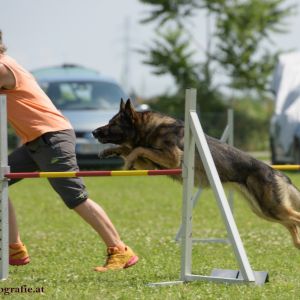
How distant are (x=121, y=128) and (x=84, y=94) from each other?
11.1 metres

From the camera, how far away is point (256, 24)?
30422mm

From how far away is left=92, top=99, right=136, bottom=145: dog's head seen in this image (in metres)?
7.02

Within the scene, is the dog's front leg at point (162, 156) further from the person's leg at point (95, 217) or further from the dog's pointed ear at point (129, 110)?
the person's leg at point (95, 217)

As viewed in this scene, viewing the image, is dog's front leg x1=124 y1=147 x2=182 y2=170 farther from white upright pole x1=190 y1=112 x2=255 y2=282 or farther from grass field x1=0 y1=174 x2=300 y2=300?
white upright pole x1=190 y1=112 x2=255 y2=282

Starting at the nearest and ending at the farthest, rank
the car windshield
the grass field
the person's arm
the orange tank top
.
Answer: the grass field < the person's arm < the orange tank top < the car windshield

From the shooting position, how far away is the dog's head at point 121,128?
7020 mm

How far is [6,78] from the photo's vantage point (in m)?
6.05

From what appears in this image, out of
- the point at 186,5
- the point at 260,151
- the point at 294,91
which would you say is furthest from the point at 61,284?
the point at 186,5

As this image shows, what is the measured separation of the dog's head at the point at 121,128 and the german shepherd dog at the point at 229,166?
0.06 metres

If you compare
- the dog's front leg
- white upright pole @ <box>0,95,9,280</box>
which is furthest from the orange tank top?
the dog's front leg

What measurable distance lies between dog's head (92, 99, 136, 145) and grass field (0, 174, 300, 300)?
3.47 feet

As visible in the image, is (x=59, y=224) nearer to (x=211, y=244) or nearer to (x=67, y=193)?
Answer: (x=211, y=244)

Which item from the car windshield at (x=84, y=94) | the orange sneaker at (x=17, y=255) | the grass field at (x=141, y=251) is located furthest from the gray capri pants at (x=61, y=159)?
the car windshield at (x=84, y=94)

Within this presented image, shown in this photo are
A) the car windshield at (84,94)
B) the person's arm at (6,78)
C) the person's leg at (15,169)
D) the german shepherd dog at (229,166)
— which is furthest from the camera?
the car windshield at (84,94)
